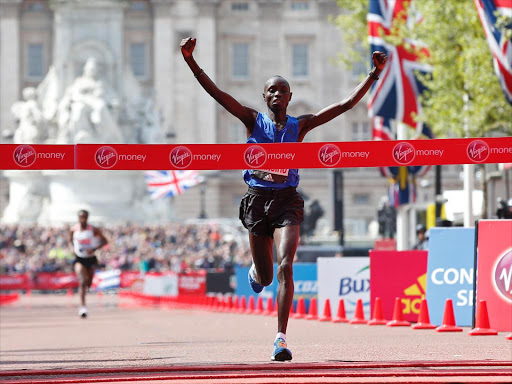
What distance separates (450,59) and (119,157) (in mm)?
22428

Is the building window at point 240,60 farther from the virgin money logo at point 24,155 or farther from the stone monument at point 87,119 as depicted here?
the virgin money logo at point 24,155

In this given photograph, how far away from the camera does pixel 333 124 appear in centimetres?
10131

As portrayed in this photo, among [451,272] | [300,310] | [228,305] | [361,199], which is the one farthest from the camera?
[361,199]

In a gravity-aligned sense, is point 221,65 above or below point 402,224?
above

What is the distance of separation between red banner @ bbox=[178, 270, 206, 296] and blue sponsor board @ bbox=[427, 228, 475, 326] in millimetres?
24263

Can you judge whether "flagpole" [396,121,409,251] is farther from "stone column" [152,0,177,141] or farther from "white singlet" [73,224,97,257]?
"stone column" [152,0,177,141]

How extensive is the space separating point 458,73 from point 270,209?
72.2 feet

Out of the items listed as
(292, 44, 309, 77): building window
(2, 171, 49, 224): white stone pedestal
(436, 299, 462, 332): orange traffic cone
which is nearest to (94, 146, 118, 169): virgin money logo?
(436, 299, 462, 332): orange traffic cone

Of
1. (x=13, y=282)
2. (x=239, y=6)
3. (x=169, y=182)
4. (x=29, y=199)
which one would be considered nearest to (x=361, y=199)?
(x=239, y=6)

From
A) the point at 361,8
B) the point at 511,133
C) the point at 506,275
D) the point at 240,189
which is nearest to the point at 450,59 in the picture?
the point at 511,133

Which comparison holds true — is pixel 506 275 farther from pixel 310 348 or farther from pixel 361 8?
pixel 361 8

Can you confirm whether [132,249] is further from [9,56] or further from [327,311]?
[327,311]

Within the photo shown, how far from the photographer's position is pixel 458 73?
→ 32.5 m

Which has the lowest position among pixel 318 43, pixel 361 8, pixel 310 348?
pixel 310 348
